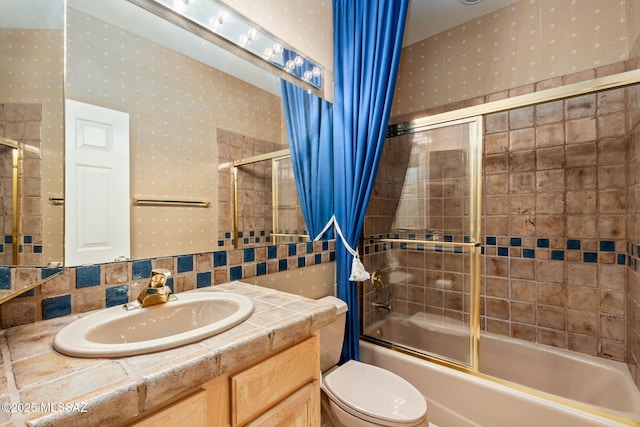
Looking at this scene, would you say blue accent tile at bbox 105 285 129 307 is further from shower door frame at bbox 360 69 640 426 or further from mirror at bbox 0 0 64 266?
shower door frame at bbox 360 69 640 426

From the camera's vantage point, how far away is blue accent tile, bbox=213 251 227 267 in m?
1.17

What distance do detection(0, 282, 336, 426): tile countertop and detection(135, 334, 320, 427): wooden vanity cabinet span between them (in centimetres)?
3

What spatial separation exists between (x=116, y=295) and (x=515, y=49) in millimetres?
2625

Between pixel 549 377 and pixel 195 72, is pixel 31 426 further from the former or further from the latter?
pixel 549 377

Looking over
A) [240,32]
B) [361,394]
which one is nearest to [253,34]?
[240,32]

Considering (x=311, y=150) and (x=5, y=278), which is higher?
(x=311, y=150)

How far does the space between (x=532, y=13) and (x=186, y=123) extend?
2277 millimetres

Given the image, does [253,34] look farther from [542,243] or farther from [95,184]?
[542,243]

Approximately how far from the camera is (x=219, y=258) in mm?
1188

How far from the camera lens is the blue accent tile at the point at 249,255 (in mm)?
1289

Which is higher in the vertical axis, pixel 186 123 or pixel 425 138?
pixel 425 138

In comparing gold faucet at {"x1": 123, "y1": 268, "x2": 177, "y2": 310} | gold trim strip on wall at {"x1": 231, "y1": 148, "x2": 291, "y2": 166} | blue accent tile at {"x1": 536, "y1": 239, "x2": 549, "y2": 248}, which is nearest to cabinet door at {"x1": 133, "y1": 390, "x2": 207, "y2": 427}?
gold faucet at {"x1": 123, "y1": 268, "x2": 177, "y2": 310}

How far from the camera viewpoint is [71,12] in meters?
0.89

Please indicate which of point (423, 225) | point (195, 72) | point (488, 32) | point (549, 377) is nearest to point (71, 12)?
point (195, 72)
